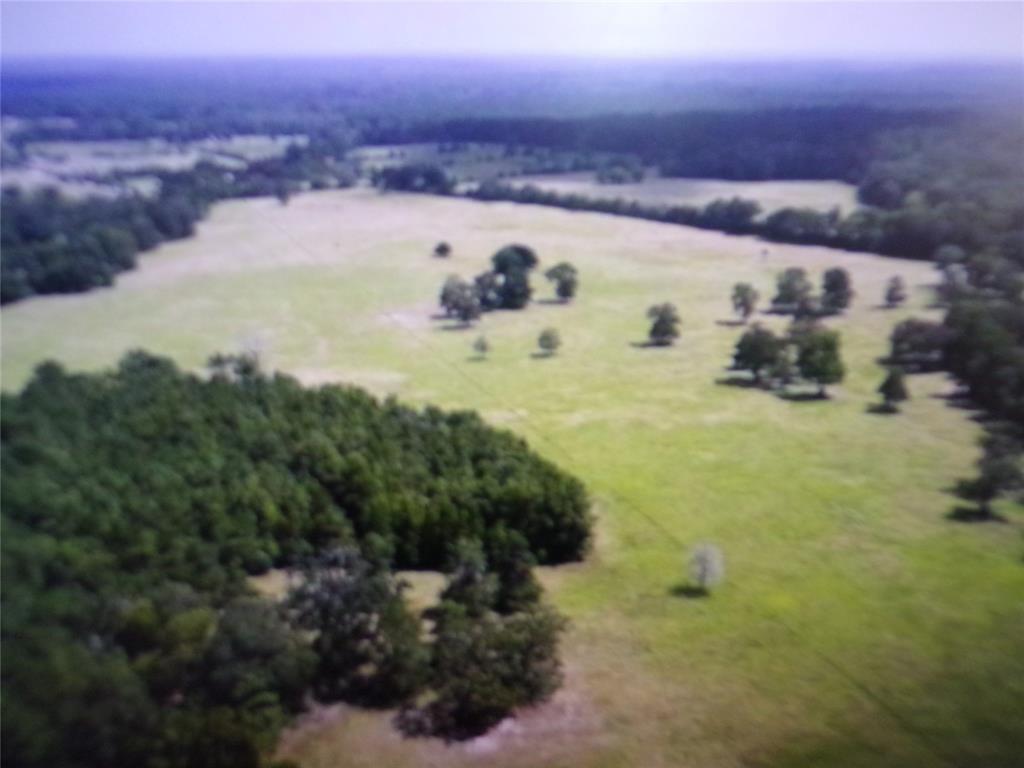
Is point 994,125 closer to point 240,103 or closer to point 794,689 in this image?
point 794,689

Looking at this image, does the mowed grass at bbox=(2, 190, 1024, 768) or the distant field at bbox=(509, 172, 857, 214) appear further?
the distant field at bbox=(509, 172, 857, 214)

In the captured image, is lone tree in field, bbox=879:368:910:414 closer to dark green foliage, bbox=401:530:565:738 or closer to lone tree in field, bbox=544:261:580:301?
lone tree in field, bbox=544:261:580:301

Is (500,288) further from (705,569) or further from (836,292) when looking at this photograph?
(705,569)

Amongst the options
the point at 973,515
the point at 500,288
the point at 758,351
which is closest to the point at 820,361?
the point at 758,351

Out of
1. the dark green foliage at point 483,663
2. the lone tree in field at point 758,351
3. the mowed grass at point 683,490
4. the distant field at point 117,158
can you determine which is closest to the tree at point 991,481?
the mowed grass at point 683,490

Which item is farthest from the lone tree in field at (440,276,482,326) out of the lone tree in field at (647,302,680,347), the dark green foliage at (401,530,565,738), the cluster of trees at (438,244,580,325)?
the dark green foliage at (401,530,565,738)
